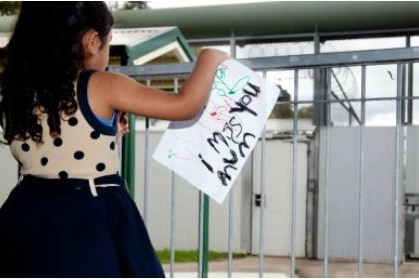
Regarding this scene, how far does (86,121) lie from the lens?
50.9 inches

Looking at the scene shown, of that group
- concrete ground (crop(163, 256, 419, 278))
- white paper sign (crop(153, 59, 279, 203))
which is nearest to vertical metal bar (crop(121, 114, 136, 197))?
white paper sign (crop(153, 59, 279, 203))

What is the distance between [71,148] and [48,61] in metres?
0.19

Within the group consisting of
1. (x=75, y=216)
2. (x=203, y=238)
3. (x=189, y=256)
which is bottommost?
(x=189, y=256)

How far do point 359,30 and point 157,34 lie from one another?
5.19 m

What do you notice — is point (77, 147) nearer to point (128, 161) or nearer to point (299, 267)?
point (128, 161)

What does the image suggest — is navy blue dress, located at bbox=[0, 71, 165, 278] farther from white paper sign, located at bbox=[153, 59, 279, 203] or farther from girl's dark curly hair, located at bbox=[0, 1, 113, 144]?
white paper sign, located at bbox=[153, 59, 279, 203]

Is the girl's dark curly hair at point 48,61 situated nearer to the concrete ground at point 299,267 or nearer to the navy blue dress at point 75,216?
the navy blue dress at point 75,216

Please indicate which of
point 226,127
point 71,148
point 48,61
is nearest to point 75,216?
point 71,148

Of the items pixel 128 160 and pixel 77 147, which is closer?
pixel 77 147

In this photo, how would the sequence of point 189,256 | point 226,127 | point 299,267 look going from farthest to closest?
point 189,256, point 299,267, point 226,127

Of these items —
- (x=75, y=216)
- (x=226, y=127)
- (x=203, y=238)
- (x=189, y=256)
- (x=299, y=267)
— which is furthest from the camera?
(x=189, y=256)

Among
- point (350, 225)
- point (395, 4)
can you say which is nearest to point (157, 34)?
point (395, 4)

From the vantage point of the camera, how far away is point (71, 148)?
1292 mm

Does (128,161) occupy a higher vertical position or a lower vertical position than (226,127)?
lower
